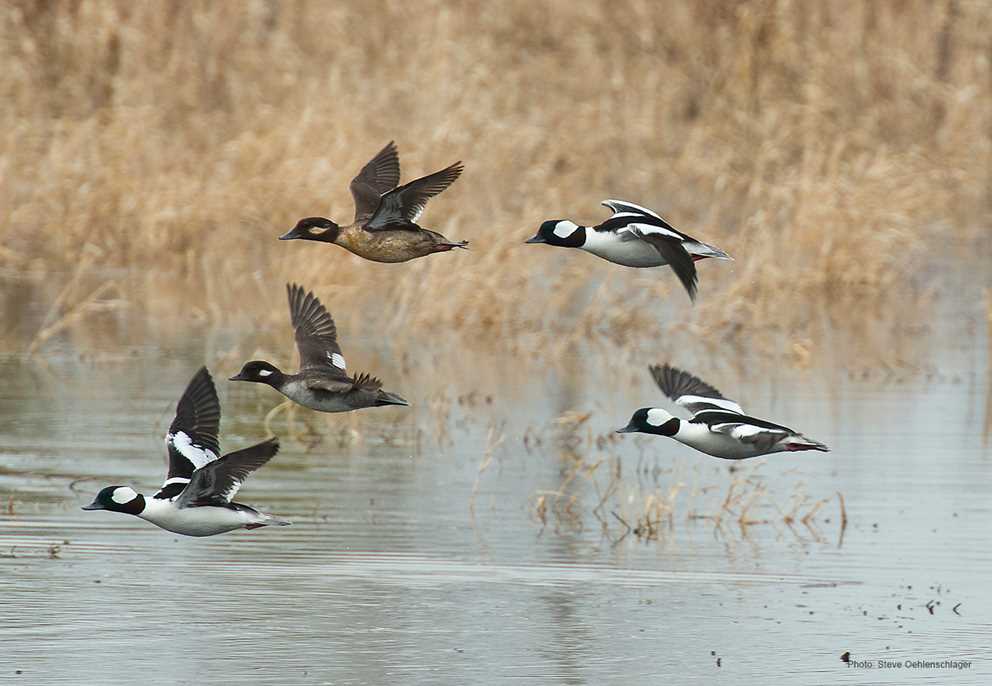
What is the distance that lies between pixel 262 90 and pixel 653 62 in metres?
4.92

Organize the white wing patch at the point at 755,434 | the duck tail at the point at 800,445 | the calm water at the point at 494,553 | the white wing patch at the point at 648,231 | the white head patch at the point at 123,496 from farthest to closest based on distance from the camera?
the white wing patch at the point at 648,231 < the white wing patch at the point at 755,434 < the duck tail at the point at 800,445 < the white head patch at the point at 123,496 < the calm water at the point at 494,553

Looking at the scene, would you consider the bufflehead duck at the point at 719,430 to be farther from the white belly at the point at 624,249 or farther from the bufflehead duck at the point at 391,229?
the bufflehead duck at the point at 391,229

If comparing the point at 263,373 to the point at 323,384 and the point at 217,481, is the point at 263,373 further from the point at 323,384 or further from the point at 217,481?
the point at 217,481

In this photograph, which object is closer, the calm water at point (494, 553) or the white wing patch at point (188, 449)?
the calm water at point (494, 553)

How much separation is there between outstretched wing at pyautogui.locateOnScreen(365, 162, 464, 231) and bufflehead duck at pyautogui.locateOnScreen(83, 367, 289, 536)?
133 cm

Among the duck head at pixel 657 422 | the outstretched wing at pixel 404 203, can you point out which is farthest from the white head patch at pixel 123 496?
the duck head at pixel 657 422

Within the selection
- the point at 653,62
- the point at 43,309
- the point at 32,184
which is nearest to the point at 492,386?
the point at 43,309

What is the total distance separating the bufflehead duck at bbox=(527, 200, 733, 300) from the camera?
9.71m

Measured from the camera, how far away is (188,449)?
9719mm

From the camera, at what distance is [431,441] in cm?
1416

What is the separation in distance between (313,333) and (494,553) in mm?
1346

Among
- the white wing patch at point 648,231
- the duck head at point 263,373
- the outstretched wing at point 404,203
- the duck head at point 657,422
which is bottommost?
the duck head at point 657,422

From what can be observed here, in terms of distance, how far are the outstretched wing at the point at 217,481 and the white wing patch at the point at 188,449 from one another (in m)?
0.43

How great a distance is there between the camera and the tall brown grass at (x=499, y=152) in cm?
1895
